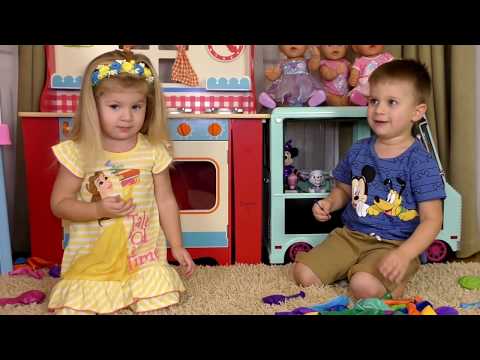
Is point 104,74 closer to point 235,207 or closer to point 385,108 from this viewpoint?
point 235,207

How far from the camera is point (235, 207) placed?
1548mm

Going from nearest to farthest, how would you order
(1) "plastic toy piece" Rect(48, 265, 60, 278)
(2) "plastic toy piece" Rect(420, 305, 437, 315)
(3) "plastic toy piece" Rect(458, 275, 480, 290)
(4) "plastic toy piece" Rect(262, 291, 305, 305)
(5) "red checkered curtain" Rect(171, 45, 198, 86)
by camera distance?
(2) "plastic toy piece" Rect(420, 305, 437, 315), (4) "plastic toy piece" Rect(262, 291, 305, 305), (3) "plastic toy piece" Rect(458, 275, 480, 290), (1) "plastic toy piece" Rect(48, 265, 60, 278), (5) "red checkered curtain" Rect(171, 45, 198, 86)

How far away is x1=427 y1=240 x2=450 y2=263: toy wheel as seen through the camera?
5.09 ft

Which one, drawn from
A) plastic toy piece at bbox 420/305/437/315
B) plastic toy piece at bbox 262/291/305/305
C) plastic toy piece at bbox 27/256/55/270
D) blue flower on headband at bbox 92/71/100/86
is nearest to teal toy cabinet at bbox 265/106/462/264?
plastic toy piece at bbox 262/291/305/305

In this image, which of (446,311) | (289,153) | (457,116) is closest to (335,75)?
(289,153)

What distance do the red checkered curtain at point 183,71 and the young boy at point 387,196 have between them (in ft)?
1.90

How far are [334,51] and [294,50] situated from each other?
142 millimetres

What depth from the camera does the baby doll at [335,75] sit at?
166 centimetres

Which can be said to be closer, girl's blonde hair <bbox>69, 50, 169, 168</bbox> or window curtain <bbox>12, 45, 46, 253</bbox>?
girl's blonde hair <bbox>69, 50, 169, 168</bbox>

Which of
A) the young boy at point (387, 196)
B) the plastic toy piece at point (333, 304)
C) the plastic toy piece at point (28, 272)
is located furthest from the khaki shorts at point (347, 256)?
the plastic toy piece at point (28, 272)

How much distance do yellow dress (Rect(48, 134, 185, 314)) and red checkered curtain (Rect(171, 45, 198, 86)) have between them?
0.43 m

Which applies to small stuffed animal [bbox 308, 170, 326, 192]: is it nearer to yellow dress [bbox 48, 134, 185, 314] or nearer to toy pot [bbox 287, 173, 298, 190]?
toy pot [bbox 287, 173, 298, 190]
